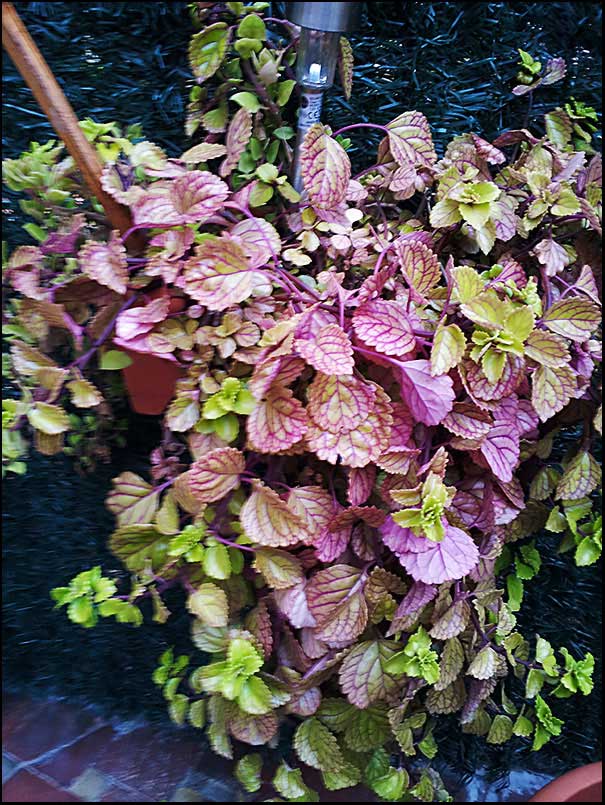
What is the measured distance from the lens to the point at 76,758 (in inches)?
61.4

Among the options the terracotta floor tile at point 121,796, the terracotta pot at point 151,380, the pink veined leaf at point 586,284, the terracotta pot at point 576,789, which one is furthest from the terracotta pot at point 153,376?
the terracotta floor tile at point 121,796

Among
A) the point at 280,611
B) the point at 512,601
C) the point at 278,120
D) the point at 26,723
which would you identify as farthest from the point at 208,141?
the point at 26,723

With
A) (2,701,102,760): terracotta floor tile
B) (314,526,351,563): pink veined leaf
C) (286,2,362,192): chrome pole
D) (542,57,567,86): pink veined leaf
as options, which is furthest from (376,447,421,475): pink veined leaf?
(2,701,102,760): terracotta floor tile

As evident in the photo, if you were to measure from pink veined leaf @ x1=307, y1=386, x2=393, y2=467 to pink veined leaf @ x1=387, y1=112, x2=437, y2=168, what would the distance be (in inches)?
14.2

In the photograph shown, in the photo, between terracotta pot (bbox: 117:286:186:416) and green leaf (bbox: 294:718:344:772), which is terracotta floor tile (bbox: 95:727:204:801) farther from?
terracotta pot (bbox: 117:286:186:416)

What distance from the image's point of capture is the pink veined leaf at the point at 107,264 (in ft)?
2.63

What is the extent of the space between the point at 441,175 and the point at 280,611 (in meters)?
0.63

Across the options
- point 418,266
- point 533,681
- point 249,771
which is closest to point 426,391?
point 418,266

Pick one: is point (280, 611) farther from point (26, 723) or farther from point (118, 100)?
point (26, 723)

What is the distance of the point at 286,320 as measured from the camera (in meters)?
0.81

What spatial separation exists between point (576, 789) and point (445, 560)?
57cm

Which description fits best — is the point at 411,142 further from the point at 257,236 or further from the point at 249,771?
the point at 249,771

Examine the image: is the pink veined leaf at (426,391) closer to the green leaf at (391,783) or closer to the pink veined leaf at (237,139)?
the pink veined leaf at (237,139)

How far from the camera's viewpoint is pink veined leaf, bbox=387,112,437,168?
0.95 meters
